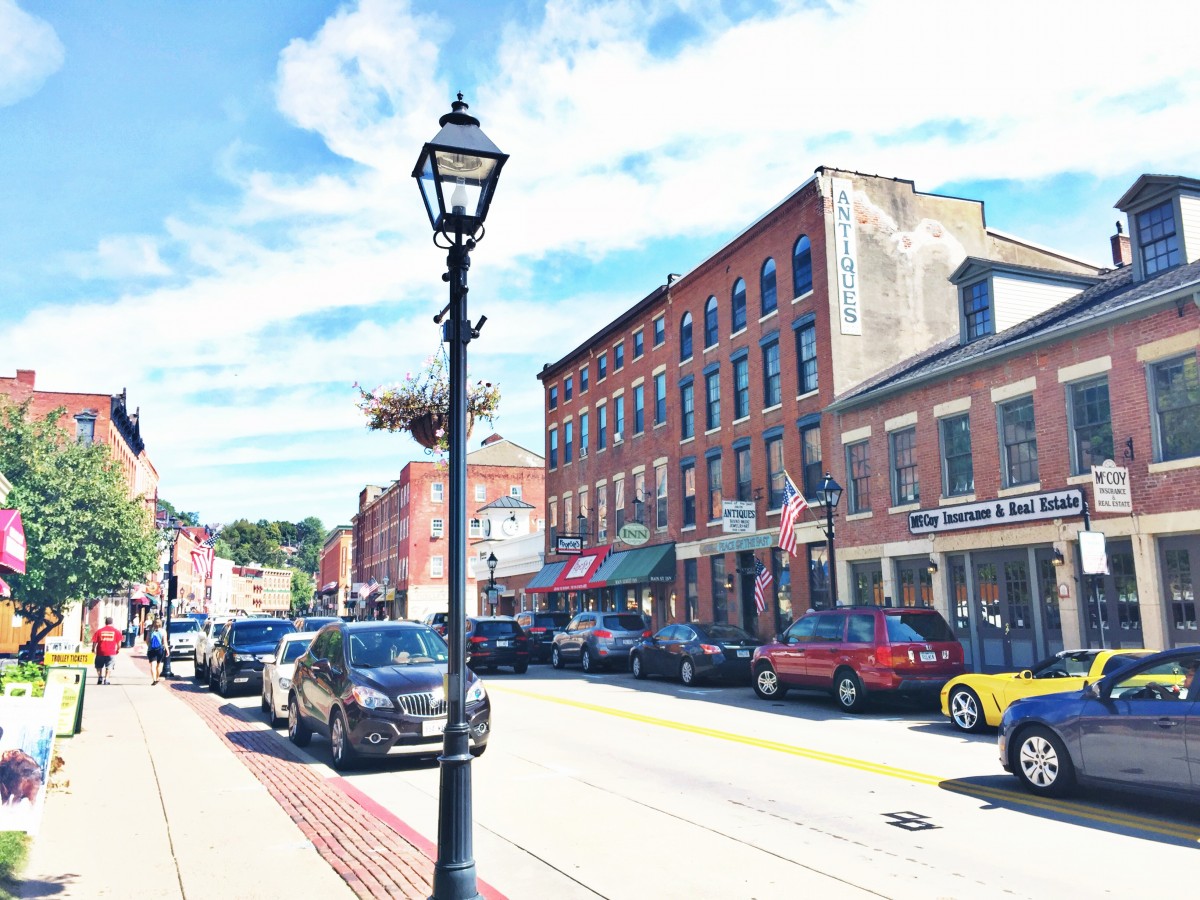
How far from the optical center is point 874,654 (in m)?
16.3

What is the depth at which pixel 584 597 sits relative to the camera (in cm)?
4256

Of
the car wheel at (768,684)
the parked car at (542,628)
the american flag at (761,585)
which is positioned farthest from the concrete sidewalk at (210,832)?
the parked car at (542,628)

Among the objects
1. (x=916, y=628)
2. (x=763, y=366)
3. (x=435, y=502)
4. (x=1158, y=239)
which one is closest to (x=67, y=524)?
(x=763, y=366)

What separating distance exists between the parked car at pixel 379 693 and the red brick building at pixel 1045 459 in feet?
35.1

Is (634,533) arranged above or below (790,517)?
above

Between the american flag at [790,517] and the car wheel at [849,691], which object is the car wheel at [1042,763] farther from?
the american flag at [790,517]

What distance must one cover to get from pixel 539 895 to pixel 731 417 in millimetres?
25965

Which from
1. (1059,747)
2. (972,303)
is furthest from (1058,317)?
(1059,747)

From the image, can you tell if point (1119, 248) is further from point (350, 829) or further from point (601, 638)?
point (350, 829)

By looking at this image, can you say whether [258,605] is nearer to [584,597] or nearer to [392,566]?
[392,566]

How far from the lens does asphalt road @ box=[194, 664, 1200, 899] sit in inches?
260

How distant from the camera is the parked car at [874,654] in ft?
53.1

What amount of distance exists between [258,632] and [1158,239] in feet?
70.0

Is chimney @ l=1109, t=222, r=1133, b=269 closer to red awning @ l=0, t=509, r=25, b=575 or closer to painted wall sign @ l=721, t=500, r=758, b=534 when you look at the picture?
painted wall sign @ l=721, t=500, r=758, b=534
